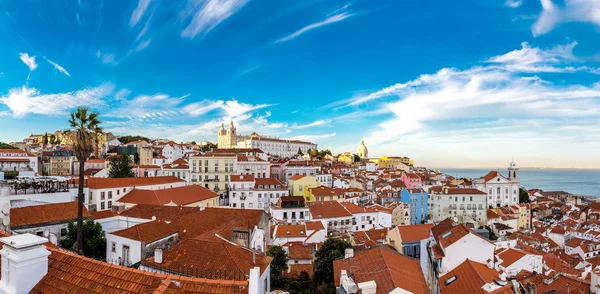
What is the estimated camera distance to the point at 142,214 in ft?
69.6

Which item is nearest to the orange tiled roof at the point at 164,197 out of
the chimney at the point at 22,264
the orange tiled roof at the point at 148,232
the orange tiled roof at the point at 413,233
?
the orange tiled roof at the point at 148,232

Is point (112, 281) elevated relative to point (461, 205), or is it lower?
elevated

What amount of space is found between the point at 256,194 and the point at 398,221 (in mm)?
18419

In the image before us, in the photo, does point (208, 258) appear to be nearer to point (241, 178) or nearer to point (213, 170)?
point (241, 178)

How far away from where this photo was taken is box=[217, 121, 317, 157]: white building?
344 ft

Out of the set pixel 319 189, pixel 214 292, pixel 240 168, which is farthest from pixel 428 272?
pixel 240 168

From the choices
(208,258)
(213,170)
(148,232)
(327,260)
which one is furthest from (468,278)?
(213,170)

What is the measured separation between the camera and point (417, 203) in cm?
4894

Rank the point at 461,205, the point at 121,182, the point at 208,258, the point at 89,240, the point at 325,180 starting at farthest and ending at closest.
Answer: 1. the point at 325,180
2. the point at 461,205
3. the point at 121,182
4. the point at 89,240
5. the point at 208,258

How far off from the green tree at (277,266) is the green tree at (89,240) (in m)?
8.06

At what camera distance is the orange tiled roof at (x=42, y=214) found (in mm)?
14766

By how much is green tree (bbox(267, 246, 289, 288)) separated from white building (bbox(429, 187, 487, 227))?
118ft

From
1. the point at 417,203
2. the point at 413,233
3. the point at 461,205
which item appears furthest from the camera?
the point at 461,205

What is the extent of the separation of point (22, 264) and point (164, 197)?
27614 millimetres
